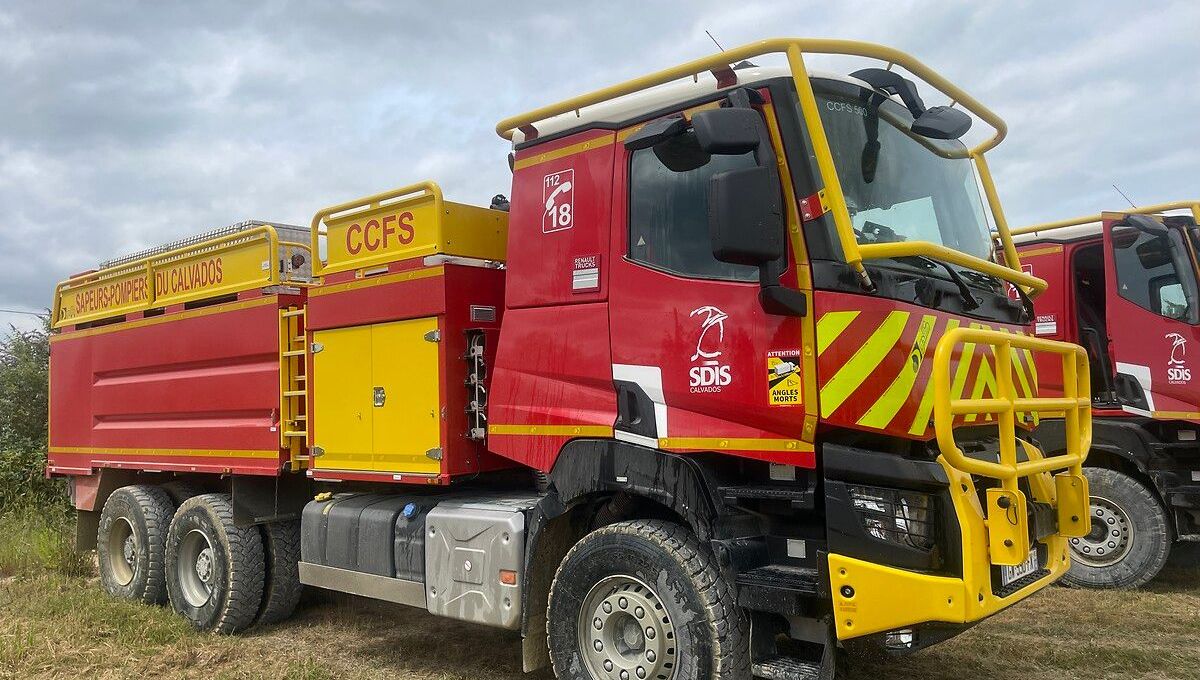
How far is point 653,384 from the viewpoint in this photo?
4031mm

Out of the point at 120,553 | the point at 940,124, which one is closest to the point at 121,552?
the point at 120,553

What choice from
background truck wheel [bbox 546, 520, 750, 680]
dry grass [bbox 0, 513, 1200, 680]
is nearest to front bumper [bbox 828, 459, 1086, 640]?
background truck wheel [bbox 546, 520, 750, 680]

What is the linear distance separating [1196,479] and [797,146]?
4976 millimetres

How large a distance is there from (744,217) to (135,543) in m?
5.97

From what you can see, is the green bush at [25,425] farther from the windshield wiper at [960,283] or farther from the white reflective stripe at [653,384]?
the windshield wiper at [960,283]

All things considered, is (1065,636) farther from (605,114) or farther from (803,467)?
(605,114)

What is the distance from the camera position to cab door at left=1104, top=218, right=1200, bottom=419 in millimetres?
6645

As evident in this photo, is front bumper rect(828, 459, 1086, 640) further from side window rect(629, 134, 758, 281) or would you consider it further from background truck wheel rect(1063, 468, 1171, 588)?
background truck wheel rect(1063, 468, 1171, 588)

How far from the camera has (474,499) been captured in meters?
5.03

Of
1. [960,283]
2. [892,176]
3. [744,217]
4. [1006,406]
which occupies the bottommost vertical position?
[1006,406]

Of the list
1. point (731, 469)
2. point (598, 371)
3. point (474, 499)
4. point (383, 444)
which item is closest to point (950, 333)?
point (731, 469)

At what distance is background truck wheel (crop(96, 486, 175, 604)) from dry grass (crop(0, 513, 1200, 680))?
0.69ft

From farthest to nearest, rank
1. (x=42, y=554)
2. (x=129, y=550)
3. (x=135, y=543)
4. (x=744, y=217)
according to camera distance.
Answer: (x=42, y=554), (x=129, y=550), (x=135, y=543), (x=744, y=217)

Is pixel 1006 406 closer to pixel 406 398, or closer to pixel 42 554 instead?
pixel 406 398
